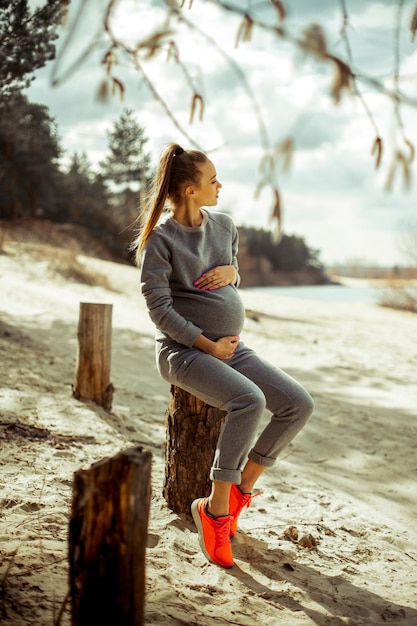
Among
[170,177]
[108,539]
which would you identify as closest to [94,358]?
[170,177]

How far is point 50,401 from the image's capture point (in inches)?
203

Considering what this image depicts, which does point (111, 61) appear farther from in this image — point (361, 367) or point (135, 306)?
point (135, 306)

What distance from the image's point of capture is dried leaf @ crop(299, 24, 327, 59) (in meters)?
1.27

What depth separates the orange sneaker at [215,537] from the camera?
279 cm

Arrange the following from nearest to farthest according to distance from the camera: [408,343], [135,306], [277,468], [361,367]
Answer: [277,468]
[361,367]
[408,343]
[135,306]

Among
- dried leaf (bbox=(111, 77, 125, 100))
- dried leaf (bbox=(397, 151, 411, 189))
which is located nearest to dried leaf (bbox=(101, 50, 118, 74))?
dried leaf (bbox=(111, 77, 125, 100))

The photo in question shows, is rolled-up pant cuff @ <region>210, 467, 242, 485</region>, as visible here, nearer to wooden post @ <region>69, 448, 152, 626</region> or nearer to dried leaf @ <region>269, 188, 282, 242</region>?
wooden post @ <region>69, 448, 152, 626</region>

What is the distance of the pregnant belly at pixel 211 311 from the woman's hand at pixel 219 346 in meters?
0.08

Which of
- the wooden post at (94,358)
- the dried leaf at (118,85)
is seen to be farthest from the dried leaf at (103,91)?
the wooden post at (94,358)

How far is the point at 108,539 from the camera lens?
1.70 meters

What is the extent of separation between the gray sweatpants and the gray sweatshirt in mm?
116

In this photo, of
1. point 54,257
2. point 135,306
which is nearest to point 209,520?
point 135,306

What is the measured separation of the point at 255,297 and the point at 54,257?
6647 mm

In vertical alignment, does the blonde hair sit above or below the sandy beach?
above
